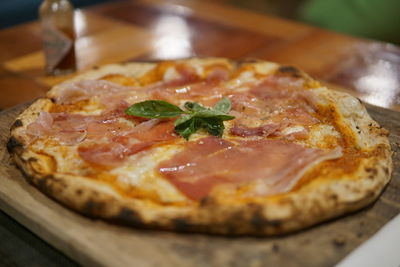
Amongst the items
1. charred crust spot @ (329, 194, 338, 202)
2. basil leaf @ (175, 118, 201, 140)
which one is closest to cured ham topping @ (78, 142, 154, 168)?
basil leaf @ (175, 118, 201, 140)

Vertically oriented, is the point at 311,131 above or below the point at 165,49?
above

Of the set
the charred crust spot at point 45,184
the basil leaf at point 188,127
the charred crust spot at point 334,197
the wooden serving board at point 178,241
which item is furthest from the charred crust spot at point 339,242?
the charred crust spot at point 45,184

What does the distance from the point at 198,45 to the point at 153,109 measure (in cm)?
133

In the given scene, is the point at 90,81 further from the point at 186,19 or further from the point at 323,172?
the point at 186,19

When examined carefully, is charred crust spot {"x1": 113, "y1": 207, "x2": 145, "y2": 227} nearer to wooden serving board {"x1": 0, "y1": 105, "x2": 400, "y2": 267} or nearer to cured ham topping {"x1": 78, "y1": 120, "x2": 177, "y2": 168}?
wooden serving board {"x1": 0, "y1": 105, "x2": 400, "y2": 267}

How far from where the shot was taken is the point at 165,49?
2893 mm

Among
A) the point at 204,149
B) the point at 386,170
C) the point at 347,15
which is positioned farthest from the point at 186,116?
the point at 347,15

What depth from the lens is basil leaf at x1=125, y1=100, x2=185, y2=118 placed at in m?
1.71

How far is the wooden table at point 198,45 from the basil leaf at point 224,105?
→ 0.73m

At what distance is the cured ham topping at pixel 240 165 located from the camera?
4.70 feet

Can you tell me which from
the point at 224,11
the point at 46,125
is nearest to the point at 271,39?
the point at 224,11

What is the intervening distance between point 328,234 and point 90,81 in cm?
111

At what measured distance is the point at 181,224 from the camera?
Result: 4.21ft

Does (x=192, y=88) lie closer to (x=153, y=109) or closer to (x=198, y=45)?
(x=153, y=109)
